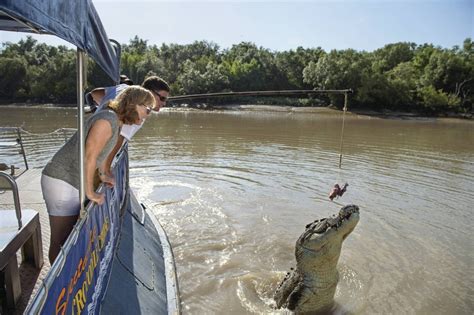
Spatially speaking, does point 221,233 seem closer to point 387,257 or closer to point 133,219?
point 133,219

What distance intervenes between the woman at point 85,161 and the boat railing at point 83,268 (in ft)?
0.70

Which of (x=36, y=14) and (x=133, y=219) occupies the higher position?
(x=36, y=14)

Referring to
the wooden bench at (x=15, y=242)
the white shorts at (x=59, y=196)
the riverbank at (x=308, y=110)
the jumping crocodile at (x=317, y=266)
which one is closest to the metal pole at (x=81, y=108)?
the white shorts at (x=59, y=196)

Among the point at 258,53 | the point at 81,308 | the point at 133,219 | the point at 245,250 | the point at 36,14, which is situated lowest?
the point at 245,250

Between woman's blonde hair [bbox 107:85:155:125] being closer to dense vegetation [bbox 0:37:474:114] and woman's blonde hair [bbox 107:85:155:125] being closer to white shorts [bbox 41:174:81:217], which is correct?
white shorts [bbox 41:174:81:217]

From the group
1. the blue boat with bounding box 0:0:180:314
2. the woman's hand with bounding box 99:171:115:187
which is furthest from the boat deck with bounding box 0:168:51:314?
the woman's hand with bounding box 99:171:115:187

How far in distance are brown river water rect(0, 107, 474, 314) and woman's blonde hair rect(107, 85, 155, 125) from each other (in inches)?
127

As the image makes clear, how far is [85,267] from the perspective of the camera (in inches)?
104

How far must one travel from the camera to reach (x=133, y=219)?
5969mm

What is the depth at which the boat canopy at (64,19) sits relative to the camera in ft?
5.04

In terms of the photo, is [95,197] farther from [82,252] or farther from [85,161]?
[82,252]

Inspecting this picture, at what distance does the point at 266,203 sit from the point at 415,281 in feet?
15.2

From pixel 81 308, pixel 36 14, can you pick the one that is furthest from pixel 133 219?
pixel 36 14

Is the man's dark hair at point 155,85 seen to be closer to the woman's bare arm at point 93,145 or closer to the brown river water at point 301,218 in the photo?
the woman's bare arm at point 93,145
